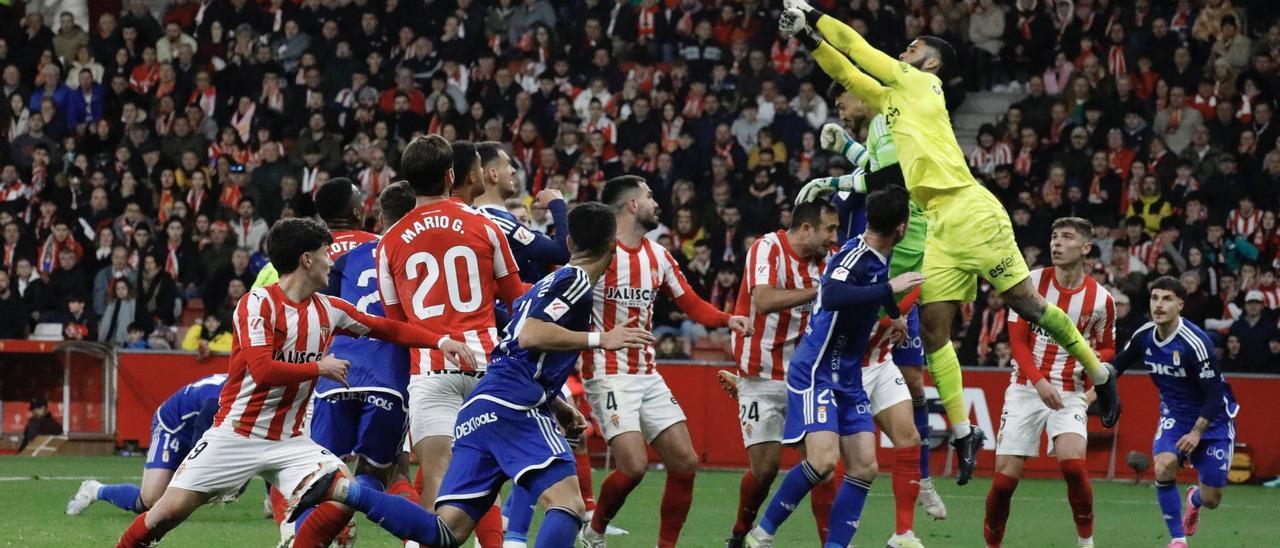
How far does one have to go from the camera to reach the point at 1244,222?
19.7 m

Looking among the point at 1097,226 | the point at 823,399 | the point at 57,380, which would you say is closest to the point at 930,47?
the point at 823,399

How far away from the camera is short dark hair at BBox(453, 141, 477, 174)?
9.15 m

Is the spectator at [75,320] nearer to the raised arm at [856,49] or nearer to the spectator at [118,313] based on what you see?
the spectator at [118,313]

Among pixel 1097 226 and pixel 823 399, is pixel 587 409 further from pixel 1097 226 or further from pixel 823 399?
pixel 823 399

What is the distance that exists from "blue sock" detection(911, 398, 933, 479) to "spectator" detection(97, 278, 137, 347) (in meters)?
11.5

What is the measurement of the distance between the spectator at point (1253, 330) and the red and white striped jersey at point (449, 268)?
470 inches

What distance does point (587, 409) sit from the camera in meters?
18.1

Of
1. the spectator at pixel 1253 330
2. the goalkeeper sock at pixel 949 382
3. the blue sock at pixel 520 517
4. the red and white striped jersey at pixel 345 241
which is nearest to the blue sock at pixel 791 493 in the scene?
the goalkeeper sock at pixel 949 382

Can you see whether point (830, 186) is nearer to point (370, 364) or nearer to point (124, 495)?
point (370, 364)

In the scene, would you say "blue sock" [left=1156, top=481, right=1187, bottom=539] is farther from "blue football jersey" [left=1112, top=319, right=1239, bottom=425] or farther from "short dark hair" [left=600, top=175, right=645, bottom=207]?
"short dark hair" [left=600, top=175, right=645, bottom=207]

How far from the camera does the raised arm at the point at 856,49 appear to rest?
9.77 m

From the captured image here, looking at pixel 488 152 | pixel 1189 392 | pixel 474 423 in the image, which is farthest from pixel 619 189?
pixel 1189 392

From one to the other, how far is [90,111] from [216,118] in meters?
1.87

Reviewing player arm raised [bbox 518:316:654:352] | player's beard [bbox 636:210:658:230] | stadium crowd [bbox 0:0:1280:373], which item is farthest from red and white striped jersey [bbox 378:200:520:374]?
stadium crowd [bbox 0:0:1280:373]
